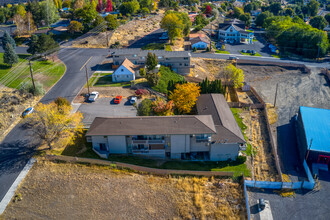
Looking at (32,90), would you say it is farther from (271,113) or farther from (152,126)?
(271,113)

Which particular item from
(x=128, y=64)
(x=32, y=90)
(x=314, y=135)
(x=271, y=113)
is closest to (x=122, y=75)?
(x=128, y=64)

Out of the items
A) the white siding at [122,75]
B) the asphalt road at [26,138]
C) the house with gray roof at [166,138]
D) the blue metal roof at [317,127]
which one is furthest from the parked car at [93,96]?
the blue metal roof at [317,127]

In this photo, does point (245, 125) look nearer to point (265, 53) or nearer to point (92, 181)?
point (92, 181)

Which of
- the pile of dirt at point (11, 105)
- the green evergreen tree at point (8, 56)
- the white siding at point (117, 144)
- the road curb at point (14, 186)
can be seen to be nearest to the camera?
the road curb at point (14, 186)

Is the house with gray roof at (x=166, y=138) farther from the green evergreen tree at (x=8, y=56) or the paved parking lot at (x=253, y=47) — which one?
the paved parking lot at (x=253, y=47)

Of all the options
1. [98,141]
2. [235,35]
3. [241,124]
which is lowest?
[241,124]
